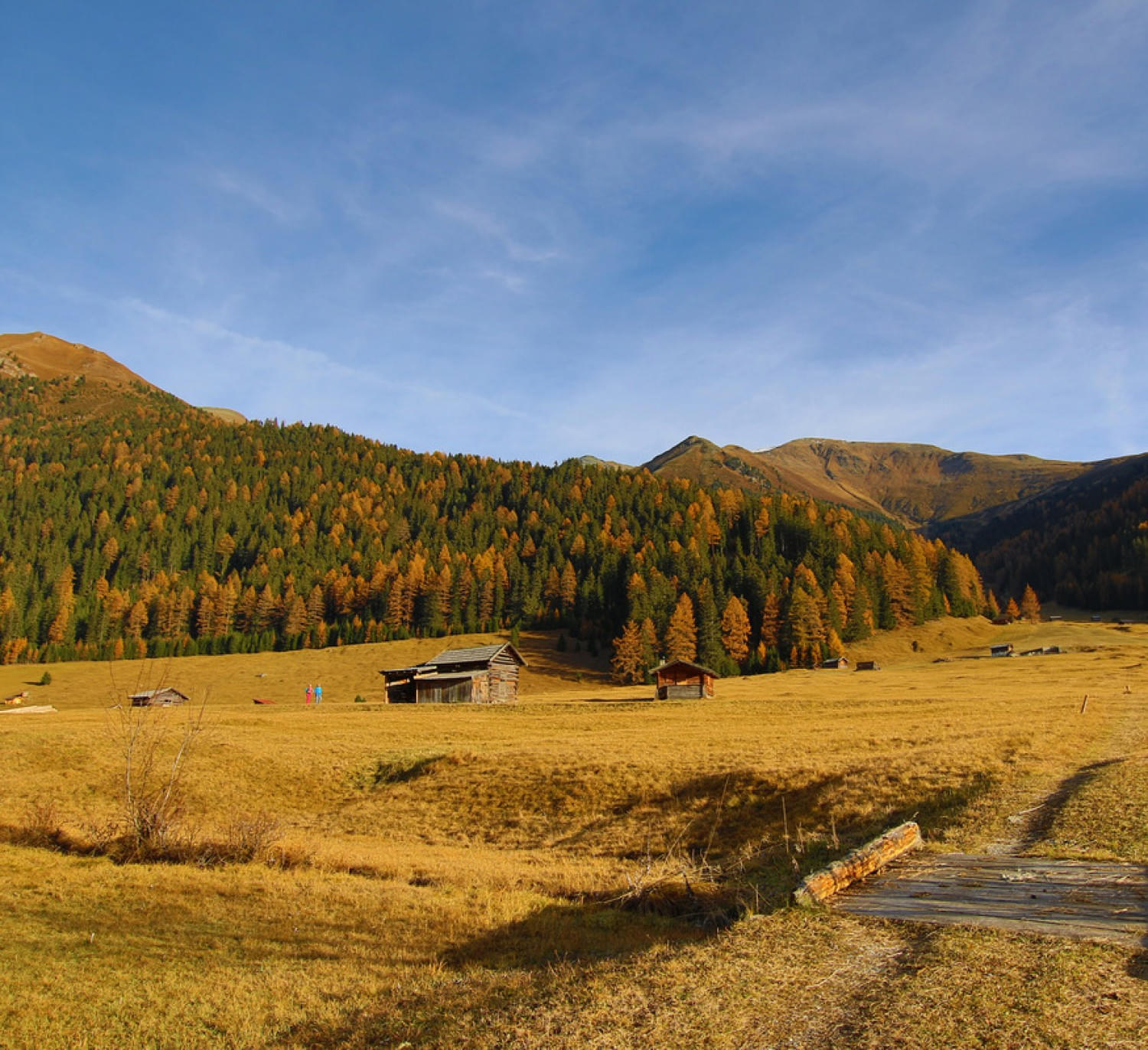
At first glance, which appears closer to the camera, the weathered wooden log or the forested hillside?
the weathered wooden log

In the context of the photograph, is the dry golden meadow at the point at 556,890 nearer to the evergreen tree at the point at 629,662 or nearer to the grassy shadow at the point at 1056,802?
the grassy shadow at the point at 1056,802

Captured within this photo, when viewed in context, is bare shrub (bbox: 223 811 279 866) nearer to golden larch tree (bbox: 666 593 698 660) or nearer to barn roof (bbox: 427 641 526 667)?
barn roof (bbox: 427 641 526 667)

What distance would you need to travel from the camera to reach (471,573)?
151 m

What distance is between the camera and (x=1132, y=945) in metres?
8.55

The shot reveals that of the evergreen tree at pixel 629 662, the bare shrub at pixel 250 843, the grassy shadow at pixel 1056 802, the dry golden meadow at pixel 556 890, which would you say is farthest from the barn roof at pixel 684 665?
the bare shrub at pixel 250 843

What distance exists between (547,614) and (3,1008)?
136 metres

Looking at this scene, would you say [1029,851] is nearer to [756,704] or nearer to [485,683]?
[756,704]

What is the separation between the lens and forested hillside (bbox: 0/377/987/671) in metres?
122

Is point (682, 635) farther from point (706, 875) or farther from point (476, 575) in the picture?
point (706, 875)

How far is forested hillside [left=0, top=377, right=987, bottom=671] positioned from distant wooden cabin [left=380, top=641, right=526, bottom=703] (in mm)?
35447

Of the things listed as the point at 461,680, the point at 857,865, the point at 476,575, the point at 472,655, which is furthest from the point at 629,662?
the point at 857,865

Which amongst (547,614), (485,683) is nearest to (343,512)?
(547,614)

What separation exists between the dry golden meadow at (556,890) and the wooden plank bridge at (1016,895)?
0.61m

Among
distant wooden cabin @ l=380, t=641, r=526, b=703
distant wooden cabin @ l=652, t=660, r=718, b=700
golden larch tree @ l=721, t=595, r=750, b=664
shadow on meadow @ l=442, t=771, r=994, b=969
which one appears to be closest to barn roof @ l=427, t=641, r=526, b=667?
distant wooden cabin @ l=380, t=641, r=526, b=703
